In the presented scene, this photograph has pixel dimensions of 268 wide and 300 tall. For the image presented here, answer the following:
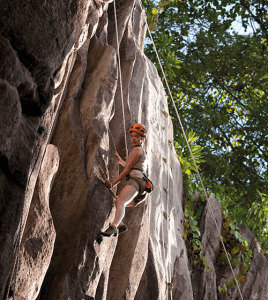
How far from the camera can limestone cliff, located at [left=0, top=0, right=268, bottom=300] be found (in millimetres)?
2779

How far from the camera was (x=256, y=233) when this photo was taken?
33.7ft

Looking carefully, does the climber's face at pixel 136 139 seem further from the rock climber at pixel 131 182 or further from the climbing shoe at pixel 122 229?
the climbing shoe at pixel 122 229

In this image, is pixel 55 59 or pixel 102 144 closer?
pixel 55 59

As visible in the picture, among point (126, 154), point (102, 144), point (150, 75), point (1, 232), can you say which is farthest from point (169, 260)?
point (1, 232)

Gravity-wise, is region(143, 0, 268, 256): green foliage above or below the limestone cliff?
above

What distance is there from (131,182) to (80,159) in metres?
0.64

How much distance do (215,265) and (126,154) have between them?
177 inches

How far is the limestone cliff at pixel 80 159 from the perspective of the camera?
2.78 meters

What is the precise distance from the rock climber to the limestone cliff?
0.49 ft

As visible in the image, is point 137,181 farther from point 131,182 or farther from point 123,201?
point 123,201

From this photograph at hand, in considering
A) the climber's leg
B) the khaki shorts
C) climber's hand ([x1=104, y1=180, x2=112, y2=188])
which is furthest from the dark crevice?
the khaki shorts

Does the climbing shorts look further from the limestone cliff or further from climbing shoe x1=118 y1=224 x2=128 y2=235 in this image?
climbing shoe x1=118 y1=224 x2=128 y2=235

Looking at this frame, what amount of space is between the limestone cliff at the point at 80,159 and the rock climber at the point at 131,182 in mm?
149

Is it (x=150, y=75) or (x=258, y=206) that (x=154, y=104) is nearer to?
(x=150, y=75)
